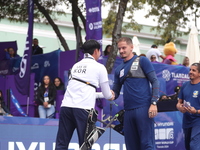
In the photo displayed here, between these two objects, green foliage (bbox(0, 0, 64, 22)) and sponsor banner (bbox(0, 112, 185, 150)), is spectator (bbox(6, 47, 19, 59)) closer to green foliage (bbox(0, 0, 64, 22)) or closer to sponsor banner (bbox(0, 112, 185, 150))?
green foliage (bbox(0, 0, 64, 22))

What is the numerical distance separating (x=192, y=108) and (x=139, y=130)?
1351 mm

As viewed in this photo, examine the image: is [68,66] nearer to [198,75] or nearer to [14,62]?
[14,62]

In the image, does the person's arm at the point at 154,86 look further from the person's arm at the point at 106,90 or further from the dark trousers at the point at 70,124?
the dark trousers at the point at 70,124

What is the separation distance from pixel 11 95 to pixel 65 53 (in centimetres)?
235

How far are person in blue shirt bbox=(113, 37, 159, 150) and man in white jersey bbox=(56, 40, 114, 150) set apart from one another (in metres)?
0.57

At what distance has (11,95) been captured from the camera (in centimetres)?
1401

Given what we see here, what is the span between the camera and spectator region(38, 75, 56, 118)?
44.5 feet

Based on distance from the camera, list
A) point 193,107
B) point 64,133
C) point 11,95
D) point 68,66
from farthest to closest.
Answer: point 68,66 → point 11,95 → point 193,107 → point 64,133

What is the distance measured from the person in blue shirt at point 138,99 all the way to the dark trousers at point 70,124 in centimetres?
92

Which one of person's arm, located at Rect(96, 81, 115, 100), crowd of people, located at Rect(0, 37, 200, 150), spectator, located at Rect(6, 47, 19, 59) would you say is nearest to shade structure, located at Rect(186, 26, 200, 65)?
spectator, located at Rect(6, 47, 19, 59)

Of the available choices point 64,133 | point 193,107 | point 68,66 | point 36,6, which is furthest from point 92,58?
point 36,6

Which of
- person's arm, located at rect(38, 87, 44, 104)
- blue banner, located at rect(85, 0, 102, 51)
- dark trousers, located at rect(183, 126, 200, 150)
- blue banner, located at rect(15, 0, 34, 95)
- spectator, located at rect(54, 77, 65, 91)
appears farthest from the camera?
spectator, located at rect(54, 77, 65, 91)

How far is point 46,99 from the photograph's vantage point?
44.9 ft

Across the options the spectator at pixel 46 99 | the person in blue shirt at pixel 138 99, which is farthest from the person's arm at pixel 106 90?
the spectator at pixel 46 99
